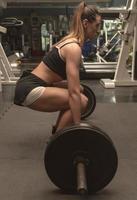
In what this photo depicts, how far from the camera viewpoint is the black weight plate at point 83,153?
1885mm

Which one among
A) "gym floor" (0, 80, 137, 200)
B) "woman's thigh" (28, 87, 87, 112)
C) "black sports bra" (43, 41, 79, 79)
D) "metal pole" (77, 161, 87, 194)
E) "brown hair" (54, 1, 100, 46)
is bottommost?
"gym floor" (0, 80, 137, 200)

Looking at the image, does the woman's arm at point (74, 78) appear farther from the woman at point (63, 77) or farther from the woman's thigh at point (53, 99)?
the woman's thigh at point (53, 99)

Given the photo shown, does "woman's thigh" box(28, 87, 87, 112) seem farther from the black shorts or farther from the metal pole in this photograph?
the metal pole

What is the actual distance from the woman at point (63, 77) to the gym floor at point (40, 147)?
35 cm

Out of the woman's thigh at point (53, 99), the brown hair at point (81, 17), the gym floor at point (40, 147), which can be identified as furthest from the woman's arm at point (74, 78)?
the gym floor at point (40, 147)

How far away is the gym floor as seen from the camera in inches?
80.4

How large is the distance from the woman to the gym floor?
0.35 metres

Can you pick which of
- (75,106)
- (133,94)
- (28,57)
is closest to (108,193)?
(75,106)

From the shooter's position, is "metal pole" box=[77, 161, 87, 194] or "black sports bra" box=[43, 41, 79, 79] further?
"black sports bra" box=[43, 41, 79, 79]

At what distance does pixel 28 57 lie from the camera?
7891mm

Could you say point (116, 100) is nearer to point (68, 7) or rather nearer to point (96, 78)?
point (96, 78)

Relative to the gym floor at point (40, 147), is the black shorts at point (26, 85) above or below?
above

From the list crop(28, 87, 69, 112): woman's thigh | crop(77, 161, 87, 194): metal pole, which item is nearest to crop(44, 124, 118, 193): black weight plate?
crop(77, 161, 87, 194): metal pole

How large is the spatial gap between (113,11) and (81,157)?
11.8ft
